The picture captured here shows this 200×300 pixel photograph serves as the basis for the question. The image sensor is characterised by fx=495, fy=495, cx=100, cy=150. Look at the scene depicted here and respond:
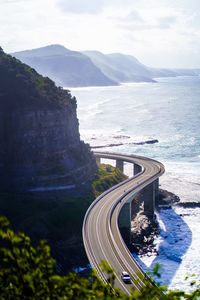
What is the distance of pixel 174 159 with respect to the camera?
176 m

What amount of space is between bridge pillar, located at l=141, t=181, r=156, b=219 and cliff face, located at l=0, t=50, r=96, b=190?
14.4 m

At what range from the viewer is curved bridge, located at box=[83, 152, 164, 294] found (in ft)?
229

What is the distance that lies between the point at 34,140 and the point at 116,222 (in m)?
31.8

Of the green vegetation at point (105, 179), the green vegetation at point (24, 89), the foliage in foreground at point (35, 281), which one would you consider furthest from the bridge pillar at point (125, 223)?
the foliage in foreground at point (35, 281)

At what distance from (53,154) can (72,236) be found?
26475mm

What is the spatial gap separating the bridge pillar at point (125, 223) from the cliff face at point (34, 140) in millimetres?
18199

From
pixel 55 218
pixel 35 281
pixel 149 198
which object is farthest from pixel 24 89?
pixel 35 281

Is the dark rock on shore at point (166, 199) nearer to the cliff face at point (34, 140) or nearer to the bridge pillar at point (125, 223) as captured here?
the cliff face at point (34, 140)

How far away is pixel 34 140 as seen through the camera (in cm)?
11131

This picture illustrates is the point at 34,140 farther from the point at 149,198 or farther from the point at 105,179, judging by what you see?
the point at 149,198

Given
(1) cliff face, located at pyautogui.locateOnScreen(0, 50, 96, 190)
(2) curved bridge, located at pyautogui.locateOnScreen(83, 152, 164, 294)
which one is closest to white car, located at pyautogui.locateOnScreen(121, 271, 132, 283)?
(2) curved bridge, located at pyautogui.locateOnScreen(83, 152, 164, 294)

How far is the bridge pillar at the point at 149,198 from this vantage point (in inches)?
4598

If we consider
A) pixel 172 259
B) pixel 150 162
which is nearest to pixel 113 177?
pixel 150 162

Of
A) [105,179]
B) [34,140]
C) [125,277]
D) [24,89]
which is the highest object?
[24,89]
